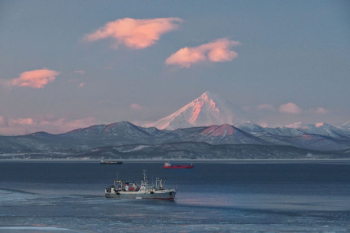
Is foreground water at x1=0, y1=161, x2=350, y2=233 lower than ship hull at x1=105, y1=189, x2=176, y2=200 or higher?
lower

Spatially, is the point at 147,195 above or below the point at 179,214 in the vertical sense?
above

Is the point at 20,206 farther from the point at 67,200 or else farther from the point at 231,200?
the point at 231,200

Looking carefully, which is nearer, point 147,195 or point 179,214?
point 179,214

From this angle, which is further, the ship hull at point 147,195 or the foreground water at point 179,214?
the ship hull at point 147,195

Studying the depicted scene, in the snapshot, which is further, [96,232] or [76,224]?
[76,224]

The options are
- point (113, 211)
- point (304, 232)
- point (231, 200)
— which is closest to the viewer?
point (304, 232)

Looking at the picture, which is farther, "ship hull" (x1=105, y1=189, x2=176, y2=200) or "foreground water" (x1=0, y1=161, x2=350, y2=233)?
"ship hull" (x1=105, y1=189, x2=176, y2=200)

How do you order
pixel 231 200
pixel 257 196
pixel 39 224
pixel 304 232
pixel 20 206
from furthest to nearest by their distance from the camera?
pixel 257 196, pixel 231 200, pixel 20 206, pixel 39 224, pixel 304 232

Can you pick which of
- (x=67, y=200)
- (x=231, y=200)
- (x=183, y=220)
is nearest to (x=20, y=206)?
(x=67, y=200)

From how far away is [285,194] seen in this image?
405 feet

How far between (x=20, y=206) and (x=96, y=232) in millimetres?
31045

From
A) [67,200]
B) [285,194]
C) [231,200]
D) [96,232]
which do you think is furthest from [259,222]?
[285,194]

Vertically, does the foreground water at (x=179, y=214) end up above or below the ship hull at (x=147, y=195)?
below

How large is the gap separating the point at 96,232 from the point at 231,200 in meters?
46.0
